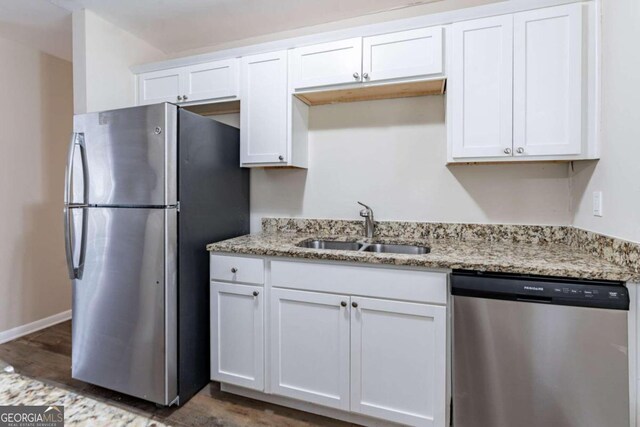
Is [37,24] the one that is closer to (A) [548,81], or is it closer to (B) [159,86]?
(B) [159,86]

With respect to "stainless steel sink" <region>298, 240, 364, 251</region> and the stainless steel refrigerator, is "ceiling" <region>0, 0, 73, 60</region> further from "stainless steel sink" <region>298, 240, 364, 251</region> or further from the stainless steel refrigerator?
"stainless steel sink" <region>298, 240, 364, 251</region>

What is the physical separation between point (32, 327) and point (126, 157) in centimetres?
220

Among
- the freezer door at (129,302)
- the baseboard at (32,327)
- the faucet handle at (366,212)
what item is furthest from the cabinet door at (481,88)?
the baseboard at (32,327)

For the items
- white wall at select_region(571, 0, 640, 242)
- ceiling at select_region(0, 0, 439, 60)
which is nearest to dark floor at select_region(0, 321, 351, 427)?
white wall at select_region(571, 0, 640, 242)

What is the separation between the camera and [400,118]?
2172 millimetres

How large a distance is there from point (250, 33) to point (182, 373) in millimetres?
2428

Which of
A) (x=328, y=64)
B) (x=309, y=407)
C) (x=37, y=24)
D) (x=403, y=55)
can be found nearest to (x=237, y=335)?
(x=309, y=407)

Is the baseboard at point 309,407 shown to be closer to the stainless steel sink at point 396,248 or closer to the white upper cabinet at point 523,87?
the stainless steel sink at point 396,248

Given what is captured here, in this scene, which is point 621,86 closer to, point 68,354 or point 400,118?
point 400,118

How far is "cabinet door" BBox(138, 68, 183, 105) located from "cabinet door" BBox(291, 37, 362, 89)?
93cm

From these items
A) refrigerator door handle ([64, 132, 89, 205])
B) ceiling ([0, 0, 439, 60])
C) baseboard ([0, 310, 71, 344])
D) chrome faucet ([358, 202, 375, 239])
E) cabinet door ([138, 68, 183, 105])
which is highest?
ceiling ([0, 0, 439, 60])

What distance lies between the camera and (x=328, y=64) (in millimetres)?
1991

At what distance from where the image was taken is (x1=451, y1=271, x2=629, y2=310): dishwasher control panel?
4.03ft

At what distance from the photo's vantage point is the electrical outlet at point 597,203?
4.99 feet
